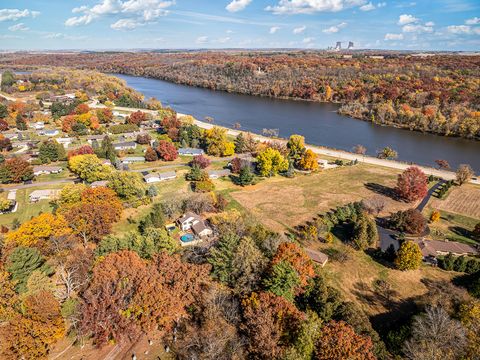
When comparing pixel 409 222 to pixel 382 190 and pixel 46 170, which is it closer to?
pixel 382 190

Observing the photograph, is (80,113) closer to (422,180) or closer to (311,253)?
(311,253)

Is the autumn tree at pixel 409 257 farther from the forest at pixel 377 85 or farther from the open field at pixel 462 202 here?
the forest at pixel 377 85

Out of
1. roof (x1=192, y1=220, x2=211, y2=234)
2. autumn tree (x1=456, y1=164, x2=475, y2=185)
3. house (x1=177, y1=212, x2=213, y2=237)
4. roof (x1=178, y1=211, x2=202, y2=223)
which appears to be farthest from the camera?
autumn tree (x1=456, y1=164, x2=475, y2=185)

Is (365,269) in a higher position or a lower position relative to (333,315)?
lower

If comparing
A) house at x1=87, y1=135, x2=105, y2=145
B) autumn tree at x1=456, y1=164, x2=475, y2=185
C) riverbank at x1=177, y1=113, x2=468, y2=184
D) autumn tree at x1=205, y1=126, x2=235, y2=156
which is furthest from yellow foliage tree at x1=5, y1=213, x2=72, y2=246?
autumn tree at x1=456, y1=164, x2=475, y2=185

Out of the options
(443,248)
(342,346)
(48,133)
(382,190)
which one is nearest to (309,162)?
(382,190)

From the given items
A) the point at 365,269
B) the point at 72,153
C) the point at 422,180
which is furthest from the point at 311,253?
the point at 72,153

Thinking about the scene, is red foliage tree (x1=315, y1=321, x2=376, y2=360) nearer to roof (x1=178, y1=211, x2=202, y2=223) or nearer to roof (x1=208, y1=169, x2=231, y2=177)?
roof (x1=178, y1=211, x2=202, y2=223)
